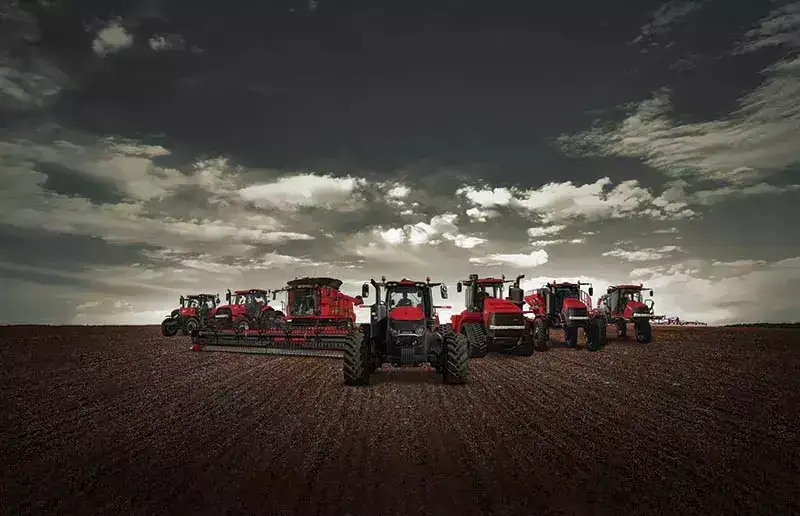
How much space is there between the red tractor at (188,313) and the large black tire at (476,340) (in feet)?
58.2

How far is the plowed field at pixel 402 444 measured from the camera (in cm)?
700

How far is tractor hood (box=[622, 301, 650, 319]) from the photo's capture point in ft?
93.7

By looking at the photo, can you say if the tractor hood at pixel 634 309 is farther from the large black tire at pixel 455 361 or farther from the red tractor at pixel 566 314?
the large black tire at pixel 455 361

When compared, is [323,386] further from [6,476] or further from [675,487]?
[675,487]

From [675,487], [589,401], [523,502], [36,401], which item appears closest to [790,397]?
[589,401]

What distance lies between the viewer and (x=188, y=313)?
34688 mm

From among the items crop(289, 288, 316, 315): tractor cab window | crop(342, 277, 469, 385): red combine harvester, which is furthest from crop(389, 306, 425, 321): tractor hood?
crop(289, 288, 316, 315): tractor cab window

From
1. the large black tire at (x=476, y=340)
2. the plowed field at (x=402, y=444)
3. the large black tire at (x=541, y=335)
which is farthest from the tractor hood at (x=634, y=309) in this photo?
the large black tire at (x=476, y=340)

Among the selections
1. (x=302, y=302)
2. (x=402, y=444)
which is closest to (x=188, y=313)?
(x=302, y=302)

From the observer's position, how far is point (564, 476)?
25.4 ft

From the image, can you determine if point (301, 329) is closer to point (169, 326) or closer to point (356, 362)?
point (356, 362)

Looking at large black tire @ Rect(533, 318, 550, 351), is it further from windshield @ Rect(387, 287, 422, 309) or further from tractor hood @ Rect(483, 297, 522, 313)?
windshield @ Rect(387, 287, 422, 309)

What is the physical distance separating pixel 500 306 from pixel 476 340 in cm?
160

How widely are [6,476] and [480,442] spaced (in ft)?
23.2
